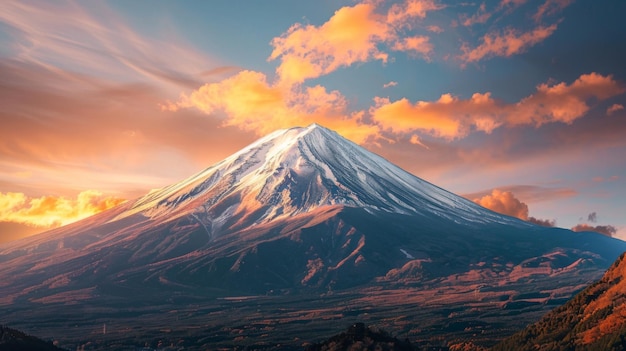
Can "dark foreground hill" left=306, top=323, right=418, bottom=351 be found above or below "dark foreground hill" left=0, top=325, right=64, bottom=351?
below

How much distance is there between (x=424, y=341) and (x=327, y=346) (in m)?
110

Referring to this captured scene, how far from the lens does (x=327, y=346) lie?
8075cm

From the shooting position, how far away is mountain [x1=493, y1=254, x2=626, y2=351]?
2859 inches

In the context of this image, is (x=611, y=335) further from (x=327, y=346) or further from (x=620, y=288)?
(x=327, y=346)

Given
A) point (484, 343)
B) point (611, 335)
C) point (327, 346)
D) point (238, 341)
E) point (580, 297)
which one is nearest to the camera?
Answer: point (611, 335)

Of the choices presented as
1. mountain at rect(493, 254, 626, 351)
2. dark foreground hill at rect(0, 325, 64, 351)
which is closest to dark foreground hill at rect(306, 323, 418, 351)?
mountain at rect(493, 254, 626, 351)

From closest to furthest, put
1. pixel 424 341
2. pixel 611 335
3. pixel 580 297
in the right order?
pixel 611 335 → pixel 580 297 → pixel 424 341

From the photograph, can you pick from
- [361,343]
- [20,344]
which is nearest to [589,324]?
[361,343]

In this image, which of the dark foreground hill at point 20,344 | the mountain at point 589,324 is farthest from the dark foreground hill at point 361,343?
the dark foreground hill at point 20,344

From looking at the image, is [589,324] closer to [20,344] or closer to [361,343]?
[361,343]

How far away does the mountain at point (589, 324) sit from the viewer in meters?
72.6

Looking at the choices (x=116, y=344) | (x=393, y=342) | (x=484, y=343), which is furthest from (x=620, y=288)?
(x=116, y=344)

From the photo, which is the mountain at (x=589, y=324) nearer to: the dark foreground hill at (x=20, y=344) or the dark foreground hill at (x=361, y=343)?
the dark foreground hill at (x=361, y=343)

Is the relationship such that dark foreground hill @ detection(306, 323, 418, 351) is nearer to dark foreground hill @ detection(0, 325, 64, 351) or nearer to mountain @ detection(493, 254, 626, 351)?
mountain @ detection(493, 254, 626, 351)
